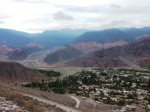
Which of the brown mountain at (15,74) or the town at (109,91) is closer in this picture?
the town at (109,91)

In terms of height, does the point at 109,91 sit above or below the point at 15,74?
below

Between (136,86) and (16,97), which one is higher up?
(16,97)

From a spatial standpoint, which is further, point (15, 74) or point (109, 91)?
point (15, 74)

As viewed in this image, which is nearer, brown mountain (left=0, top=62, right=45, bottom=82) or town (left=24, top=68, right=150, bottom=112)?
town (left=24, top=68, right=150, bottom=112)

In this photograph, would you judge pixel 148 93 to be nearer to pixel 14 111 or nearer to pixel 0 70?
pixel 0 70

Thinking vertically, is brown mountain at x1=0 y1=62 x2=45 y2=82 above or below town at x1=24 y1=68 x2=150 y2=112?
above

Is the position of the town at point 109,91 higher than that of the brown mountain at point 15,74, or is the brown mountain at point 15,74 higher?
the brown mountain at point 15,74

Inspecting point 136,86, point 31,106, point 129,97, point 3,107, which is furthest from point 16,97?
point 136,86

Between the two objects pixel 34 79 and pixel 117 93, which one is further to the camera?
pixel 34 79
